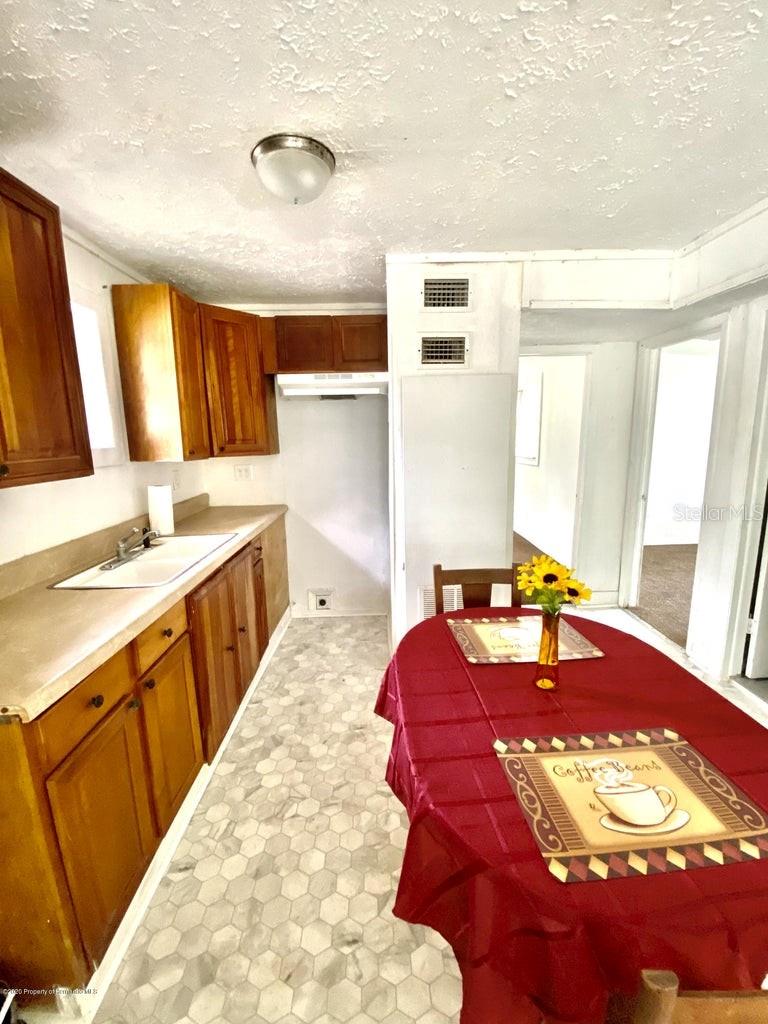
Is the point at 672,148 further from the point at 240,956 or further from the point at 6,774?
the point at 240,956

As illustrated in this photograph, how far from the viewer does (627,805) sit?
31.4 inches

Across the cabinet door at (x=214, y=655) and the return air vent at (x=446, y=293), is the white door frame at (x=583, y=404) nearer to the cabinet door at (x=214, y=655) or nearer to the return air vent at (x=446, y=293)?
the return air vent at (x=446, y=293)

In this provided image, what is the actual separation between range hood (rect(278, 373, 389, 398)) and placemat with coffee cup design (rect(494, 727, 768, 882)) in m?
2.23

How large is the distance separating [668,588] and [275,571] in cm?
349

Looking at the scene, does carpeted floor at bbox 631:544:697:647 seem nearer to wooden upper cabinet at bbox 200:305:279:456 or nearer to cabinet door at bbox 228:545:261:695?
cabinet door at bbox 228:545:261:695

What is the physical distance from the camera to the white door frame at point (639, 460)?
312 cm

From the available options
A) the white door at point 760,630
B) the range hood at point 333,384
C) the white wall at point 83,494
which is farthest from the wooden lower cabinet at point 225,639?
the white door at point 760,630

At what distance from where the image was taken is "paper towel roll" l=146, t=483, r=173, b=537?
2.31 m

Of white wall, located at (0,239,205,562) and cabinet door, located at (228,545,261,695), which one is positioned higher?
white wall, located at (0,239,205,562)

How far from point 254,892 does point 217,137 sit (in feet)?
7.84

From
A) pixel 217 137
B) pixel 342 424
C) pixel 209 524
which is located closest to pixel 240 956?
pixel 209 524

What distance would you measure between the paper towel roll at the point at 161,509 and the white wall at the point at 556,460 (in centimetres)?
299

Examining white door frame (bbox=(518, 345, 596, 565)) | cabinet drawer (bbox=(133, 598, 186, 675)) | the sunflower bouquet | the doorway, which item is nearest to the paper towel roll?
cabinet drawer (bbox=(133, 598, 186, 675))

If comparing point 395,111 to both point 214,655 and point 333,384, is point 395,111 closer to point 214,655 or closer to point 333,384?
point 333,384
